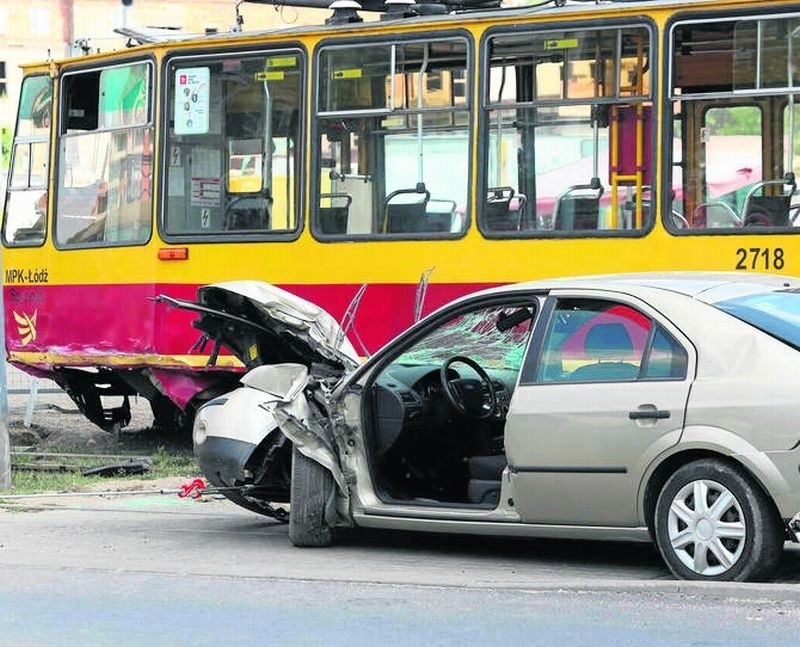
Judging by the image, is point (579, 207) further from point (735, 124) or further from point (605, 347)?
point (605, 347)

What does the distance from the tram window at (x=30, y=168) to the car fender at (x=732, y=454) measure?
870cm

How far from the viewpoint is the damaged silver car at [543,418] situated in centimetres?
717

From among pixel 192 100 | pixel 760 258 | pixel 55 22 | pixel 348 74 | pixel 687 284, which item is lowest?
pixel 687 284

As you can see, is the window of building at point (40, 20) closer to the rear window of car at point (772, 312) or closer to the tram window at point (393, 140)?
the tram window at point (393, 140)

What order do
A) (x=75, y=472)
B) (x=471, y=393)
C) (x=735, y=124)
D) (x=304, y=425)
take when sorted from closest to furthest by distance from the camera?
(x=304, y=425)
(x=471, y=393)
(x=735, y=124)
(x=75, y=472)

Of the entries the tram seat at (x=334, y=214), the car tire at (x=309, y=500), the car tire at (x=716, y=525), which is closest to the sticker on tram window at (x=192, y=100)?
the tram seat at (x=334, y=214)

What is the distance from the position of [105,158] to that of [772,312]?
8138 millimetres

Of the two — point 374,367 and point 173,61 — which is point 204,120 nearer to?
point 173,61

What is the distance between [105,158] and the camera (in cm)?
1432

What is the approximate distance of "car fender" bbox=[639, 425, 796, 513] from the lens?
22.9 feet

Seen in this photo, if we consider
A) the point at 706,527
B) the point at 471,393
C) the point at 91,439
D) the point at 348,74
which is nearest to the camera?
the point at 706,527

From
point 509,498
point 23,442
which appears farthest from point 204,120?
point 509,498

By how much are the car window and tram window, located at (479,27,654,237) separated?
3.87m

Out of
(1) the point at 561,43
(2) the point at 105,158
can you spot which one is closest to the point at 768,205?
(1) the point at 561,43
